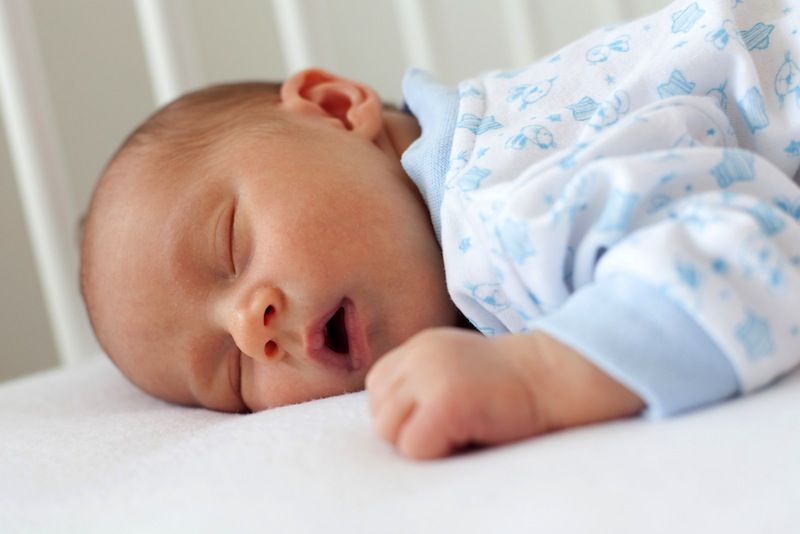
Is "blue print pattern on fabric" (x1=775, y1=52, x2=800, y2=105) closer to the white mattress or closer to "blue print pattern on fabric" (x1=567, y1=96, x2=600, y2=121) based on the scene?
"blue print pattern on fabric" (x1=567, y1=96, x2=600, y2=121)

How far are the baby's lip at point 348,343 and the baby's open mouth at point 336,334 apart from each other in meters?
0.01

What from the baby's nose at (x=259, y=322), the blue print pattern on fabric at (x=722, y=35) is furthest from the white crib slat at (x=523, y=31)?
the baby's nose at (x=259, y=322)

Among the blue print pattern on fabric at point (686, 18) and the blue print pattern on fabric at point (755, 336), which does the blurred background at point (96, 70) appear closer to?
the blue print pattern on fabric at point (686, 18)

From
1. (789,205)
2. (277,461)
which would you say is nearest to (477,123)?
(789,205)

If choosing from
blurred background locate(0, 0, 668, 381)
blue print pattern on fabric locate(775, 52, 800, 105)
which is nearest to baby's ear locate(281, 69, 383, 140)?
blue print pattern on fabric locate(775, 52, 800, 105)

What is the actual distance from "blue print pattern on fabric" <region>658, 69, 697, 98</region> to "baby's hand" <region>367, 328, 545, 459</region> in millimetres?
288

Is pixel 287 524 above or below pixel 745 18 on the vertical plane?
below

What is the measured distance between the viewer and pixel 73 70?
1759 mm

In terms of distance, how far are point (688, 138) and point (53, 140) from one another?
0.80 m

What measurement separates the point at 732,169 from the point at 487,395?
230mm

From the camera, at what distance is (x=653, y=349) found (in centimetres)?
54

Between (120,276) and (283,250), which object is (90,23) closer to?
(120,276)

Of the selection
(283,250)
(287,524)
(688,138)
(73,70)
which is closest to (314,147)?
A: (283,250)

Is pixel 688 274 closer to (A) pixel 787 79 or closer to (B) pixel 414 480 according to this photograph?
(B) pixel 414 480
